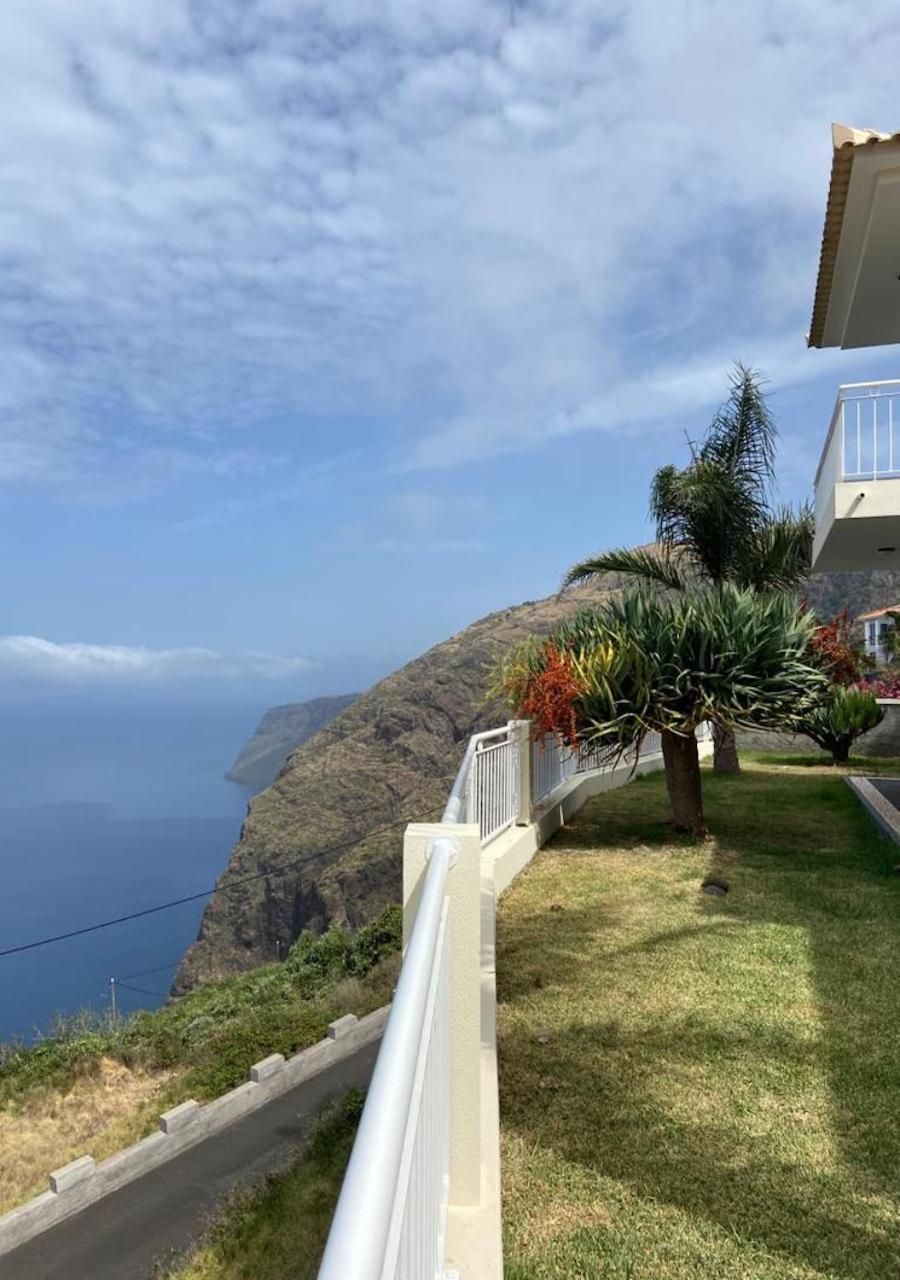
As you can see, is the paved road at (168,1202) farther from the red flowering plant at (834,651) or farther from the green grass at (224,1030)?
the red flowering plant at (834,651)

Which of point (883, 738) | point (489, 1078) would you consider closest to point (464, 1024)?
point (489, 1078)

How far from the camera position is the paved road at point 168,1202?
10656mm

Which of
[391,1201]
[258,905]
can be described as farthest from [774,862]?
[258,905]

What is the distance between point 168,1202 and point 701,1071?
980 cm

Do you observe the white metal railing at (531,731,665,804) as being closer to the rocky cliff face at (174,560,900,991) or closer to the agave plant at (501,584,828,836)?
the agave plant at (501,584,828,836)

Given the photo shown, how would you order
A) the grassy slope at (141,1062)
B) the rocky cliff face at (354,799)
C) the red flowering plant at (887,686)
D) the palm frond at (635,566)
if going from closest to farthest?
the grassy slope at (141,1062), the palm frond at (635,566), the red flowering plant at (887,686), the rocky cliff face at (354,799)

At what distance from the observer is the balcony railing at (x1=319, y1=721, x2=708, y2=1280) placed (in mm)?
956

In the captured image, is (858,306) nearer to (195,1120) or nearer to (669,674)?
(669,674)

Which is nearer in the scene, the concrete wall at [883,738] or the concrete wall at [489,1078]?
the concrete wall at [489,1078]

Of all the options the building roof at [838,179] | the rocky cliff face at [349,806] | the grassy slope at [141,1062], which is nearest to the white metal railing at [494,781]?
the grassy slope at [141,1062]

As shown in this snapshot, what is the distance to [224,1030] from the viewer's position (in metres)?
15.5

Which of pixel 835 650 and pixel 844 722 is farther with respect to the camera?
pixel 844 722

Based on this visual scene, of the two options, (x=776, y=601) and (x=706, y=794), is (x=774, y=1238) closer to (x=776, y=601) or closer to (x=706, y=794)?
(x=776, y=601)

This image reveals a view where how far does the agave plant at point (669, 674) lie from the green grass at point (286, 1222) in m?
4.22
